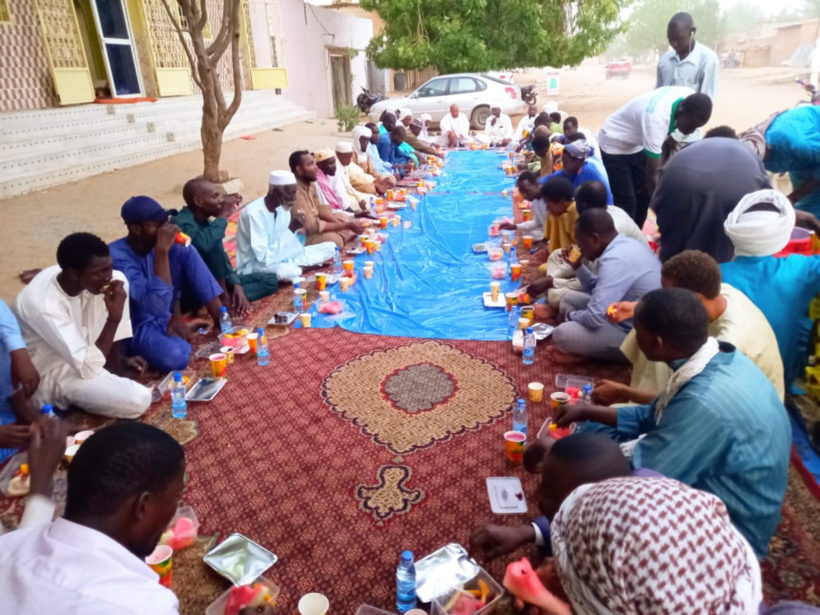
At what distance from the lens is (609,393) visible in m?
2.93

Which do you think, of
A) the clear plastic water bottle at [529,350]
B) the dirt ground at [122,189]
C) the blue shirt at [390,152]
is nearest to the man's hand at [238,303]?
the dirt ground at [122,189]

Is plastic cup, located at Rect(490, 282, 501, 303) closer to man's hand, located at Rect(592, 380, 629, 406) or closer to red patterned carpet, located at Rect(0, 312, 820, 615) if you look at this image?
red patterned carpet, located at Rect(0, 312, 820, 615)

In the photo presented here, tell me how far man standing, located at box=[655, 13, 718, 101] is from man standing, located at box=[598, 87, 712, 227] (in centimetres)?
47

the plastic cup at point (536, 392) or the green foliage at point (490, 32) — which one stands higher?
the green foliage at point (490, 32)

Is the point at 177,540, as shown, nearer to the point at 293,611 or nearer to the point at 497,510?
the point at 293,611

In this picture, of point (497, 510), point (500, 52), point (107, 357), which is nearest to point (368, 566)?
point (497, 510)

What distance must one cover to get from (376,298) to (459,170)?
6336 millimetres

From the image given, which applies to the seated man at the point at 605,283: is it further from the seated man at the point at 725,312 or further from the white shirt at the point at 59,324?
the white shirt at the point at 59,324

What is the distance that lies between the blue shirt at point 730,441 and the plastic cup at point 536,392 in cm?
138

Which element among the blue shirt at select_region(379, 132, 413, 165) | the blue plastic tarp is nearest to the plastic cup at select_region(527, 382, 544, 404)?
the blue plastic tarp

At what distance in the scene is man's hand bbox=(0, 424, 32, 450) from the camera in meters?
2.77

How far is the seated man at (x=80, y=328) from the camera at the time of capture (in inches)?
123

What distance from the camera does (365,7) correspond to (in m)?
18.5

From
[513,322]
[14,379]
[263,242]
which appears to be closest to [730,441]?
[513,322]
